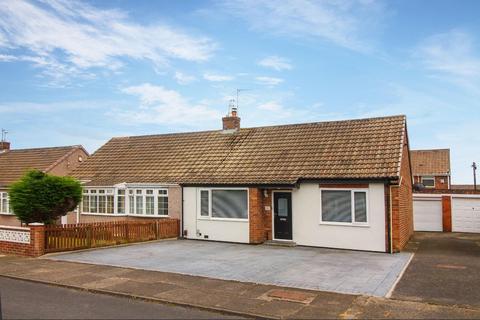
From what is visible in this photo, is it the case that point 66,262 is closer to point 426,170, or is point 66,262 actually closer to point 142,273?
point 142,273

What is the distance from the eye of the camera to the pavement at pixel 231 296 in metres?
8.33

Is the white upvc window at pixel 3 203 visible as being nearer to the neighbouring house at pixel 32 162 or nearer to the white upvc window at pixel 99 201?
the neighbouring house at pixel 32 162

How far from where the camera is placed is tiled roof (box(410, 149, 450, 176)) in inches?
1647

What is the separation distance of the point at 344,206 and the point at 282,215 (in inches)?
111

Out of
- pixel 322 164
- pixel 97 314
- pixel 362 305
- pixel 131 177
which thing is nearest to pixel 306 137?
pixel 322 164

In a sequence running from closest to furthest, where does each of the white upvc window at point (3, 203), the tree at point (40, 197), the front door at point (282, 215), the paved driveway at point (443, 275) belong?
the paved driveway at point (443, 275)
the tree at point (40, 197)
the front door at point (282, 215)
the white upvc window at point (3, 203)

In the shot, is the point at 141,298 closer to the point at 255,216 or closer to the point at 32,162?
the point at 255,216

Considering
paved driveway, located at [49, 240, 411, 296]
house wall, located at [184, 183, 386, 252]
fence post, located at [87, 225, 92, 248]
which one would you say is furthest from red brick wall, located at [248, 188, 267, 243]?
fence post, located at [87, 225, 92, 248]

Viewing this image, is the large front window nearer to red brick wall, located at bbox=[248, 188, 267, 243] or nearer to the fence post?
red brick wall, located at bbox=[248, 188, 267, 243]

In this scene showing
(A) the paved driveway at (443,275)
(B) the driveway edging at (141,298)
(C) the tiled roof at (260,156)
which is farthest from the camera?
(C) the tiled roof at (260,156)

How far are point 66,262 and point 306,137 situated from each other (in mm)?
12159

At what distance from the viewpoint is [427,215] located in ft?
87.0

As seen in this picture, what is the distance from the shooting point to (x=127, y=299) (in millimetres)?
9570

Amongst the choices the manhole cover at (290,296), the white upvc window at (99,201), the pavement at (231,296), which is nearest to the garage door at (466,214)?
the pavement at (231,296)
